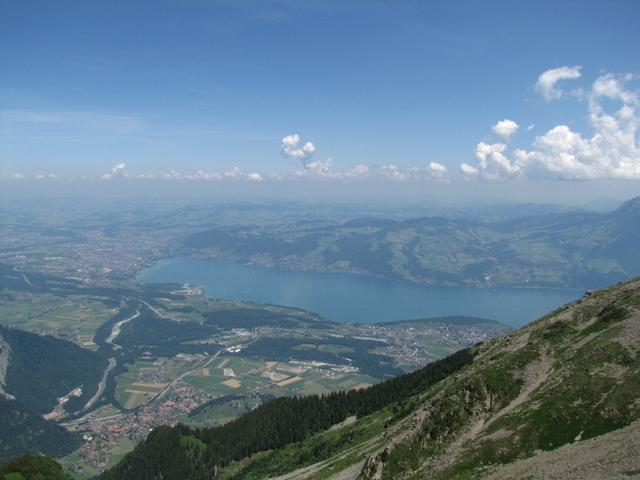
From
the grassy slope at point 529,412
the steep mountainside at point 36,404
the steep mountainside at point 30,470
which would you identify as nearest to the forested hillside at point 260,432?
the grassy slope at point 529,412

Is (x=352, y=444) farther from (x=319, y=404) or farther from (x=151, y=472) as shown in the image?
(x=151, y=472)

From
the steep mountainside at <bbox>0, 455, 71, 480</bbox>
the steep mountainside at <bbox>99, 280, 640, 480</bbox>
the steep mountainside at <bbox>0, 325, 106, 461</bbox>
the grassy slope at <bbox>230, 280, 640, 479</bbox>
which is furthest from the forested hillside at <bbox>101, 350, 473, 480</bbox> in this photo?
the steep mountainside at <bbox>0, 325, 106, 461</bbox>

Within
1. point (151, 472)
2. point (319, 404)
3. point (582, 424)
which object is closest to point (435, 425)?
point (582, 424)

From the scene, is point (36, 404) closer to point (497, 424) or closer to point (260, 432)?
point (260, 432)

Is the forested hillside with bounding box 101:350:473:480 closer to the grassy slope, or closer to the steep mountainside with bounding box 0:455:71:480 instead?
the grassy slope

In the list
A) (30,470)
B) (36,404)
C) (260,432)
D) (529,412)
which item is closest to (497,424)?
(529,412)

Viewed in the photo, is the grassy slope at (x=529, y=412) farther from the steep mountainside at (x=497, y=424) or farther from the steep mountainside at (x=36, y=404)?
the steep mountainside at (x=36, y=404)
